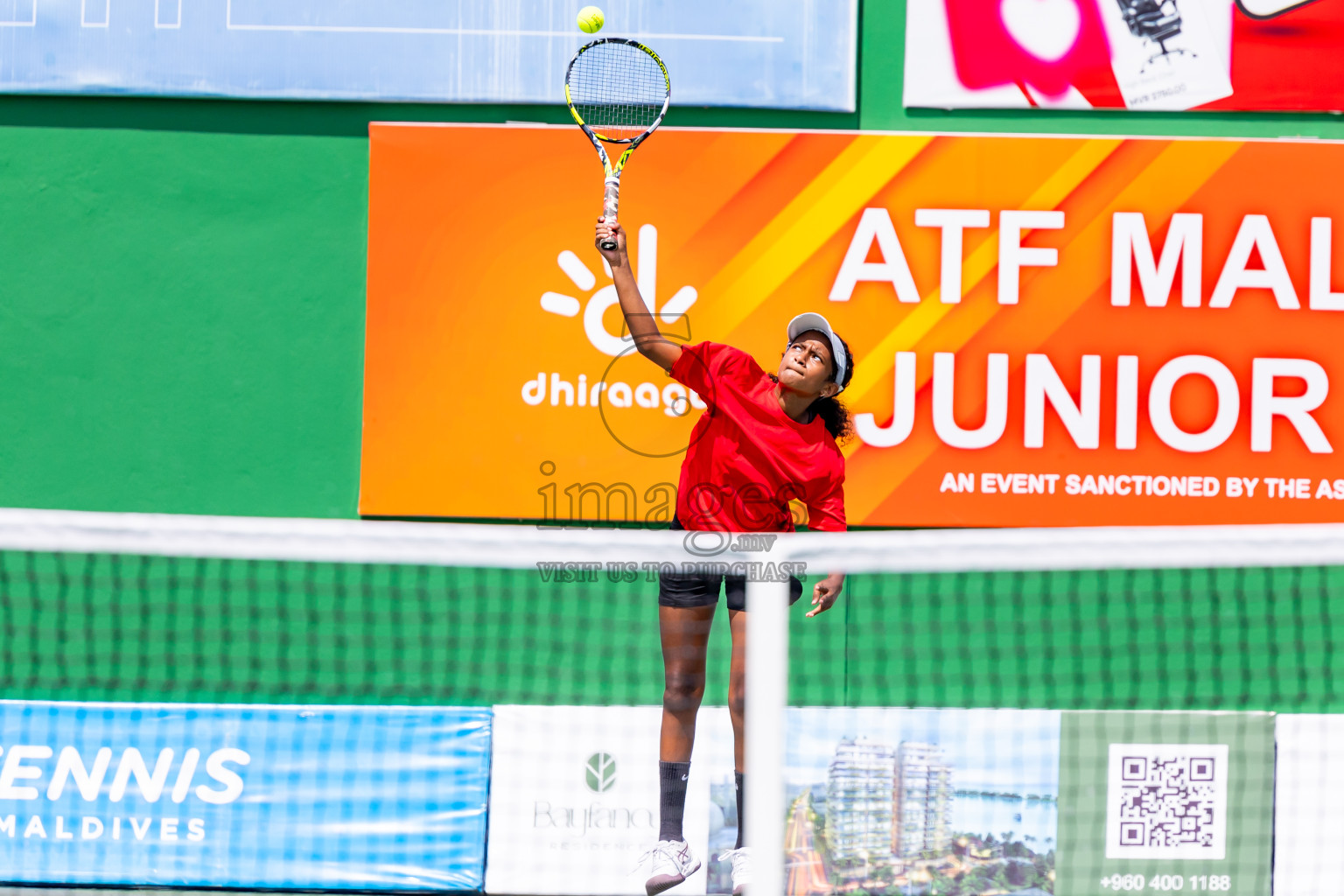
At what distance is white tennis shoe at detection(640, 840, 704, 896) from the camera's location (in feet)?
12.2

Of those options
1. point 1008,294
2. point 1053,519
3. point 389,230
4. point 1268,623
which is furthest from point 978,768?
point 389,230

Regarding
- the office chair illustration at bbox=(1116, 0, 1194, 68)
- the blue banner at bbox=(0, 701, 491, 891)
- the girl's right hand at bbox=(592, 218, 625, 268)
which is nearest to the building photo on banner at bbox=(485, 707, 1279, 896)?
the blue banner at bbox=(0, 701, 491, 891)

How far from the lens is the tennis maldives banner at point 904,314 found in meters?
6.10

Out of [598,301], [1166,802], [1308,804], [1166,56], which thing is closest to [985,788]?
[1166,802]

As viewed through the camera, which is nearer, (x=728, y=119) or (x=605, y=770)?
(x=605, y=770)

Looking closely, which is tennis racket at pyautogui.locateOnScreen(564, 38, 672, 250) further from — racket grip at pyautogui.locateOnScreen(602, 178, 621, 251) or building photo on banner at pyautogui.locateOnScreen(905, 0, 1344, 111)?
building photo on banner at pyautogui.locateOnScreen(905, 0, 1344, 111)

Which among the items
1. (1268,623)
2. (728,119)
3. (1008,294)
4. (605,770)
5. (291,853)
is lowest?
(291,853)

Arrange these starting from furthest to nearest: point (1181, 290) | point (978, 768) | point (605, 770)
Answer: point (1181, 290) < point (605, 770) < point (978, 768)

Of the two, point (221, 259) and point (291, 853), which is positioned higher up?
point (221, 259)

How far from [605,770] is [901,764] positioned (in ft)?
4.76

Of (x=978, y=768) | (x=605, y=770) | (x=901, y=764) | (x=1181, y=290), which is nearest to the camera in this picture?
(x=901, y=764)

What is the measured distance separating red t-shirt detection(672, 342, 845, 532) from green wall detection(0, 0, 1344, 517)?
9.57 ft

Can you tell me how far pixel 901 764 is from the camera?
16.5 ft

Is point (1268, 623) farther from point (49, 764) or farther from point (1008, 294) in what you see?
point (49, 764)
